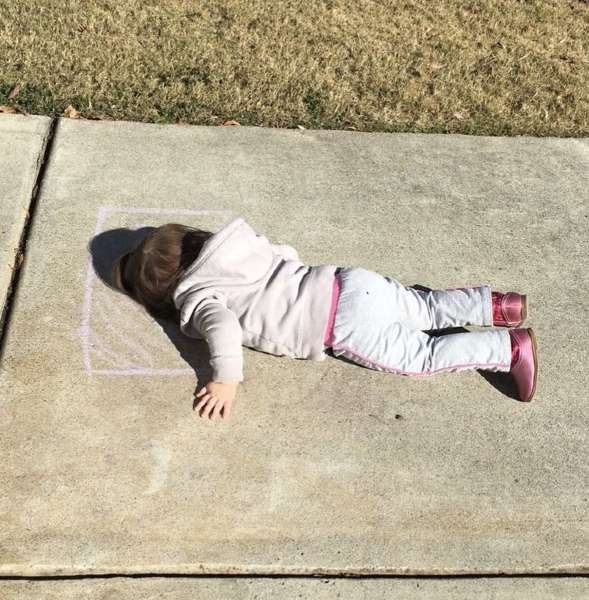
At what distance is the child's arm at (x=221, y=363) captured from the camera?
322cm

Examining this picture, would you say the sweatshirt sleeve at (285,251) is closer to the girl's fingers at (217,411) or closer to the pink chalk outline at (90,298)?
the pink chalk outline at (90,298)

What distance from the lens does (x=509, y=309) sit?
11.9ft

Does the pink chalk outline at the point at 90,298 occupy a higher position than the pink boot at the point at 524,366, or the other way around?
the pink boot at the point at 524,366

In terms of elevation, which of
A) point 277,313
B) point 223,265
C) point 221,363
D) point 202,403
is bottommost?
point 202,403

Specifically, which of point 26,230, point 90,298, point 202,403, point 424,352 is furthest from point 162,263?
point 424,352

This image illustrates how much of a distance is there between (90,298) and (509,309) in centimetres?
181

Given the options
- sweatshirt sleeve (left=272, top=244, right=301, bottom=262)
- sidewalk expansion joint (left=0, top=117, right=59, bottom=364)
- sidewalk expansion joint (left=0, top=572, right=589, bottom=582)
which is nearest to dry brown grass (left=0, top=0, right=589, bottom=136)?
sidewalk expansion joint (left=0, top=117, right=59, bottom=364)

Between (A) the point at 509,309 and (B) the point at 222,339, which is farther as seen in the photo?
(A) the point at 509,309

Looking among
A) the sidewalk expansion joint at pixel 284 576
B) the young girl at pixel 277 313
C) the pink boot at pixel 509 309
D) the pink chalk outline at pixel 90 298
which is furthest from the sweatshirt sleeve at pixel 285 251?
the sidewalk expansion joint at pixel 284 576

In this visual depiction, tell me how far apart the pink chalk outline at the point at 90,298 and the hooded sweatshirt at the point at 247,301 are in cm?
22

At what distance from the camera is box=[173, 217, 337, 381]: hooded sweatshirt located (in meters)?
3.29

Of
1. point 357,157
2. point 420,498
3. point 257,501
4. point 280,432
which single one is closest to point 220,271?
point 280,432

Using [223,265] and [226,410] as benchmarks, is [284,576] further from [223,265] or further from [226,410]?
[223,265]

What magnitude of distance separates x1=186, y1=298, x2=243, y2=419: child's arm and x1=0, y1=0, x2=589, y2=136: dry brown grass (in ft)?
6.53
